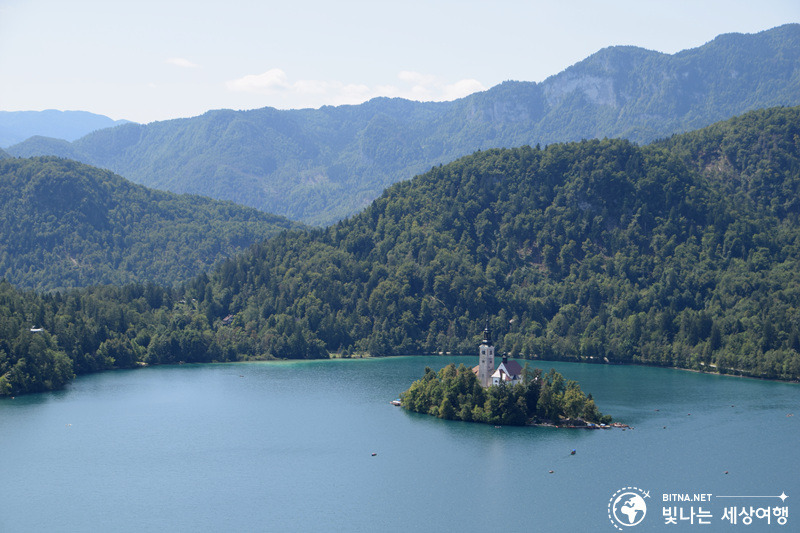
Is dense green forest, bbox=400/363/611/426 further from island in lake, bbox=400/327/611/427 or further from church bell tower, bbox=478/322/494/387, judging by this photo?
church bell tower, bbox=478/322/494/387

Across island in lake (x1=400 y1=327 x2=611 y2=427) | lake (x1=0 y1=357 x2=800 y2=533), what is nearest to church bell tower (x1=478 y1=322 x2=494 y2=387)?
island in lake (x1=400 y1=327 x2=611 y2=427)

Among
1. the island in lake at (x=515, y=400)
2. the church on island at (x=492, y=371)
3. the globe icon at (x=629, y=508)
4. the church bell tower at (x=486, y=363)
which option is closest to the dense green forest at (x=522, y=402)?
the island in lake at (x=515, y=400)

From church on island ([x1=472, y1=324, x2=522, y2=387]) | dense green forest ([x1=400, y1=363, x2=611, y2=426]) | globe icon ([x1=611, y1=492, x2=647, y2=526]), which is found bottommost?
globe icon ([x1=611, y1=492, x2=647, y2=526])

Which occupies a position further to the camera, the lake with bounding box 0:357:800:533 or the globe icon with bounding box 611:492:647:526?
the lake with bounding box 0:357:800:533

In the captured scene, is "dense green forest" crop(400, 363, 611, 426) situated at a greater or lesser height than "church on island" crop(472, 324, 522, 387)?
lesser

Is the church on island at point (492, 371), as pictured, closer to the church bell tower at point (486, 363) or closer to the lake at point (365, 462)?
the church bell tower at point (486, 363)
